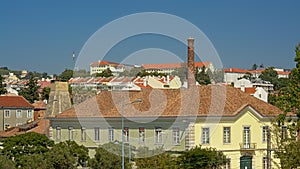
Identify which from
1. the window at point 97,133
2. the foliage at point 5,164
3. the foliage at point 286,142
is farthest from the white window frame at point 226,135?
the foliage at point 286,142

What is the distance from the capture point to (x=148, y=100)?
48719 mm

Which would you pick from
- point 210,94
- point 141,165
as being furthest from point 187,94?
point 141,165

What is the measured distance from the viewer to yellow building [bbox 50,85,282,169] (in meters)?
44.7

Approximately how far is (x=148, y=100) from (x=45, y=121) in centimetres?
1300

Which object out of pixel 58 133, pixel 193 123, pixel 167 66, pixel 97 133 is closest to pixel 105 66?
pixel 167 66

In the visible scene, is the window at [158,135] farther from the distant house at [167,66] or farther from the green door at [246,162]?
the distant house at [167,66]

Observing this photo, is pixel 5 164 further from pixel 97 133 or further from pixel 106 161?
pixel 97 133

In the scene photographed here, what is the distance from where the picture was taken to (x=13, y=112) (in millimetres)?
80375

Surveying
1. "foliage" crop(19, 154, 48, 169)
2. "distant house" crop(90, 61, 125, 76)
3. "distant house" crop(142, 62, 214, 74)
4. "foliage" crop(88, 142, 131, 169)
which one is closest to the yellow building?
"foliage" crop(88, 142, 131, 169)

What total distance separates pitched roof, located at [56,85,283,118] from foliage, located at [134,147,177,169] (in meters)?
3.59

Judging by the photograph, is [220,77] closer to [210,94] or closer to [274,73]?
[210,94]

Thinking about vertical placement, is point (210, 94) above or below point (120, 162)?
above

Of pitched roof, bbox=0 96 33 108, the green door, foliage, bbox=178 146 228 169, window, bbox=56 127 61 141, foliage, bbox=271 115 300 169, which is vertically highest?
pitched roof, bbox=0 96 33 108

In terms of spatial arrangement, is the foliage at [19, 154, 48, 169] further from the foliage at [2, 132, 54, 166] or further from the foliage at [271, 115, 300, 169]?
the foliage at [271, 115, 300, 169]
